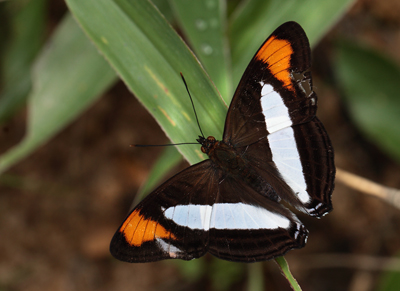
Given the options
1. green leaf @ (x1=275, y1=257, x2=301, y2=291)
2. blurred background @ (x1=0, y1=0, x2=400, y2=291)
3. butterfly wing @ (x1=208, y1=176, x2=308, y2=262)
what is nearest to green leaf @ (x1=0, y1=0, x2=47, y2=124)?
blurred background @ (x1=0, y1=0, x2=400, y2=291)

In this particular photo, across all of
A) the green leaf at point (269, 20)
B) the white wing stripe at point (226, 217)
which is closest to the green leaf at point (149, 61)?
the white wing stripe at point (226, 217)

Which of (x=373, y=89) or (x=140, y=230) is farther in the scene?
(x=373, y=89)

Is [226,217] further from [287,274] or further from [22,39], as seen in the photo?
[22,39]

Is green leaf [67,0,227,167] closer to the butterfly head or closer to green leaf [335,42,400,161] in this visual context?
the butterfly head

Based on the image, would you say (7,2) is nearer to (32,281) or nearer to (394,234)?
(32,281)

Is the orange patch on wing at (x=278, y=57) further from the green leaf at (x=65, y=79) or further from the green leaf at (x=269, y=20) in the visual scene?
the green leaf at (x=65, y=79)

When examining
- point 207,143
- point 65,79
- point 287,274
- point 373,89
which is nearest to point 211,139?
point 207,143
